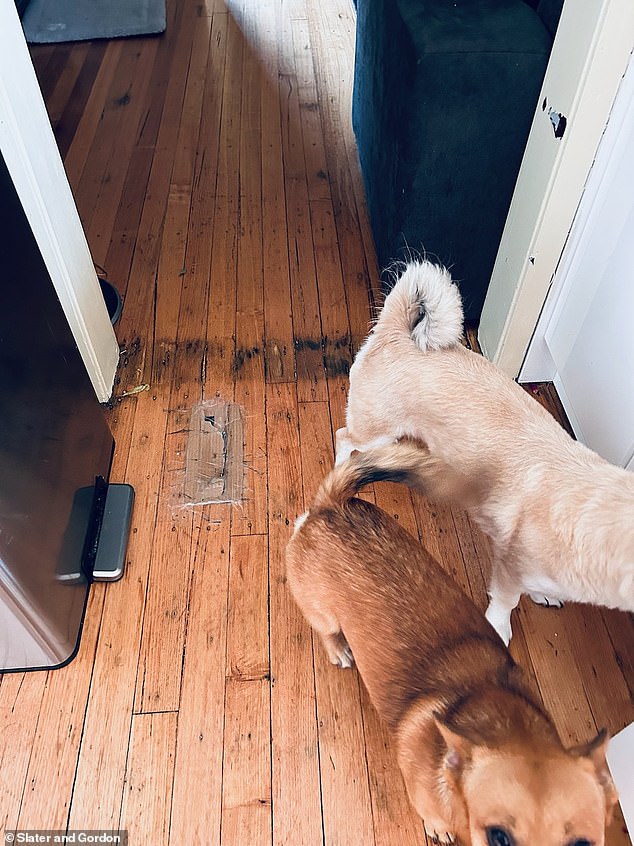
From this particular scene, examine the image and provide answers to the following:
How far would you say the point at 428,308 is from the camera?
1.43 metres

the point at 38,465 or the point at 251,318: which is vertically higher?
the point at 38,465

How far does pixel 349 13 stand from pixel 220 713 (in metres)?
3.93

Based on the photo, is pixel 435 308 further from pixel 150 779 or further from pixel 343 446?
pixel 150 779

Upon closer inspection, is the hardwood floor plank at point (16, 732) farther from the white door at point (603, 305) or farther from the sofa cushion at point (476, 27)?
the sofa cushion at point (476, 27)

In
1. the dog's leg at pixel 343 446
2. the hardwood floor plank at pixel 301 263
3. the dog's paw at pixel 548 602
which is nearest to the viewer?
the dog's paw at pixel 548 602

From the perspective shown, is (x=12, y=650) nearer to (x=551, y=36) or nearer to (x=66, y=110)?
(x=551, y=36)

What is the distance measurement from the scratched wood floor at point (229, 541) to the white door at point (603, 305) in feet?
1.51

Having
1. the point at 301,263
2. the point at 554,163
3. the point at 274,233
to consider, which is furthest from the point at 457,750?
the point at 274,233

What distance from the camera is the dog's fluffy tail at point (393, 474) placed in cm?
116

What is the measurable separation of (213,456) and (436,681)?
3.26 feet

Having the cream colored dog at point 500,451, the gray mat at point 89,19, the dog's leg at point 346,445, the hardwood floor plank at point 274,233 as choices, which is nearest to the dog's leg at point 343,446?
the dog's leg at point 346,445

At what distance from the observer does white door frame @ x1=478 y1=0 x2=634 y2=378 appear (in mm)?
1306

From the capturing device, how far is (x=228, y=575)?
1.64 meters

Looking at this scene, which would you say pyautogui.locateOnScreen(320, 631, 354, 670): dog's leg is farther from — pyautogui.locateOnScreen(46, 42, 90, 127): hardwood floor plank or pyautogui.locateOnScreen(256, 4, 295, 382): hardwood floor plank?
pyautogui.locateOnScreen(46, 42, 90, 127): hardwood floor plank
